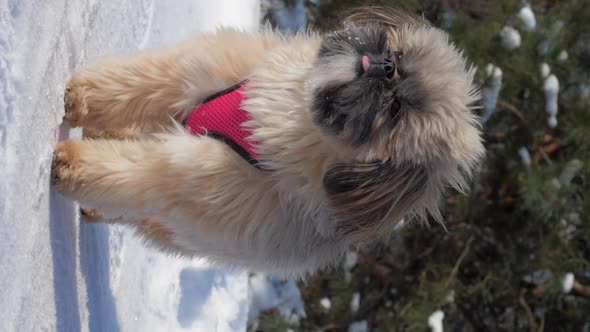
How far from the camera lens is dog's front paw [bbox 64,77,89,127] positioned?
6.92 ft

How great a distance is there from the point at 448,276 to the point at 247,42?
235 cm

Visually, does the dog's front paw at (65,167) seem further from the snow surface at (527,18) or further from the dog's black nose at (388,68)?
the snow surface at (527,18)

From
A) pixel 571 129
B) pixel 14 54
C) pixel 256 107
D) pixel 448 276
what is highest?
pixel 14 54

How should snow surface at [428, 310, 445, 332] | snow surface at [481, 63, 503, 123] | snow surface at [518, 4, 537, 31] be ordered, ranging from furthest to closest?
snow surface at [428, 310, 445, 332] < snow surface at [518, 4, 537, 31] < snow surface at [481, 63, 503, 123]

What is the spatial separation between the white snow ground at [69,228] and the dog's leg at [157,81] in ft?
0.28

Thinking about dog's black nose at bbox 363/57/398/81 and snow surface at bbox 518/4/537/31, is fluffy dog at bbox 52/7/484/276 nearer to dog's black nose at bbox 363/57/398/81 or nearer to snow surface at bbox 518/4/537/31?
dog's black nose at bbox 363/57/398/81

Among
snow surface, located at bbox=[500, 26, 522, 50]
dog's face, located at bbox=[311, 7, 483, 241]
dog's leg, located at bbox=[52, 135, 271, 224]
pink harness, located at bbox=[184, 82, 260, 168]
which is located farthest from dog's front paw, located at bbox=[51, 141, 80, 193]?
snow surface, located at bbox=[500, 26, 522, 50]

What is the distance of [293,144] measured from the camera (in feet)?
6.21

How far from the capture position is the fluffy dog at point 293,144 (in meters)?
1.80

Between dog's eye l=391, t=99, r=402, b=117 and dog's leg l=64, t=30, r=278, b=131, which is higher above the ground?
dog's eye l=391, t=99, r=402, b=117

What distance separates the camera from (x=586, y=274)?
3.85m

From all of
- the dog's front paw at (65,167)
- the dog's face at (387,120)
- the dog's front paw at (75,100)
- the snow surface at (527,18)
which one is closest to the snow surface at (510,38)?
the snow surface at (527,18)

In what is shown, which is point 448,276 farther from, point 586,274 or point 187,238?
point 187,238

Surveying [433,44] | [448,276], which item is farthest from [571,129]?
[433,44]
